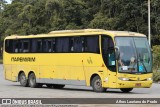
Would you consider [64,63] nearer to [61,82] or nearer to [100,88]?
[61,82]

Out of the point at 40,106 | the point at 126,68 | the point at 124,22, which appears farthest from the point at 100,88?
the point at 124,22

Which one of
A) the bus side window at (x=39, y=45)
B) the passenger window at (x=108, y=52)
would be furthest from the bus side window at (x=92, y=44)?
the bus side window at (x=39, y=45)

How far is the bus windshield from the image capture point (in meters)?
24.0

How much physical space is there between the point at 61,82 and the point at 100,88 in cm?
341

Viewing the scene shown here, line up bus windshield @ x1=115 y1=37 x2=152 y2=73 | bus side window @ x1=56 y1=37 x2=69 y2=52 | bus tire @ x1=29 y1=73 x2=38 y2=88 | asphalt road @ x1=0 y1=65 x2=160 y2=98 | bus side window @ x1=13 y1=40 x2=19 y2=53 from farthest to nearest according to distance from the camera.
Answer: bus side window @ x1=13 y1=40 x2=19 y2=53 → bus tire @ x1=29 y1=73 x2=38 y2=88 → bus side window @ x1=56 y1=37 x2=69 y2=52 → bus windshield @ x1=115 y1=37 x2=152 y2=73 → asphalt road @ x1=0 y1=65 x2=160 y2=98

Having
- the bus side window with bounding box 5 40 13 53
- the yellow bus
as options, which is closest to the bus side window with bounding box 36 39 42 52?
the yellow bus

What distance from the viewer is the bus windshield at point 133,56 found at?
23953 mm

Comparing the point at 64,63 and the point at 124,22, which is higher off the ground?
the point at 124,22

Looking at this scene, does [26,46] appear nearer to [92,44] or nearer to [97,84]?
[92,44]

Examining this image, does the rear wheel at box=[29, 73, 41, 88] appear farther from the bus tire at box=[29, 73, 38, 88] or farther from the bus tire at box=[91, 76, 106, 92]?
the bus tire at box=[91, 76, 106, 92]

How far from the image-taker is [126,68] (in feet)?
78.5

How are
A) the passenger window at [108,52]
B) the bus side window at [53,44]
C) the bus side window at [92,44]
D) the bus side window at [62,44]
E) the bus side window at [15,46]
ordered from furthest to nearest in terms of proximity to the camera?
the bus side window at [15,46] → the bus side window at [53,44] → the bus side window at [62,44] → the bus side window at [92,44] → the passenger window at [108,52]

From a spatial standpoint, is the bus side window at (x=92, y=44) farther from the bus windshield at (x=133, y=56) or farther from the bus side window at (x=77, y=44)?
the bus windshield at (x=133, y=56)

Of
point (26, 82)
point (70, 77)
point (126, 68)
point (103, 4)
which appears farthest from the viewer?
point (103, 4)
